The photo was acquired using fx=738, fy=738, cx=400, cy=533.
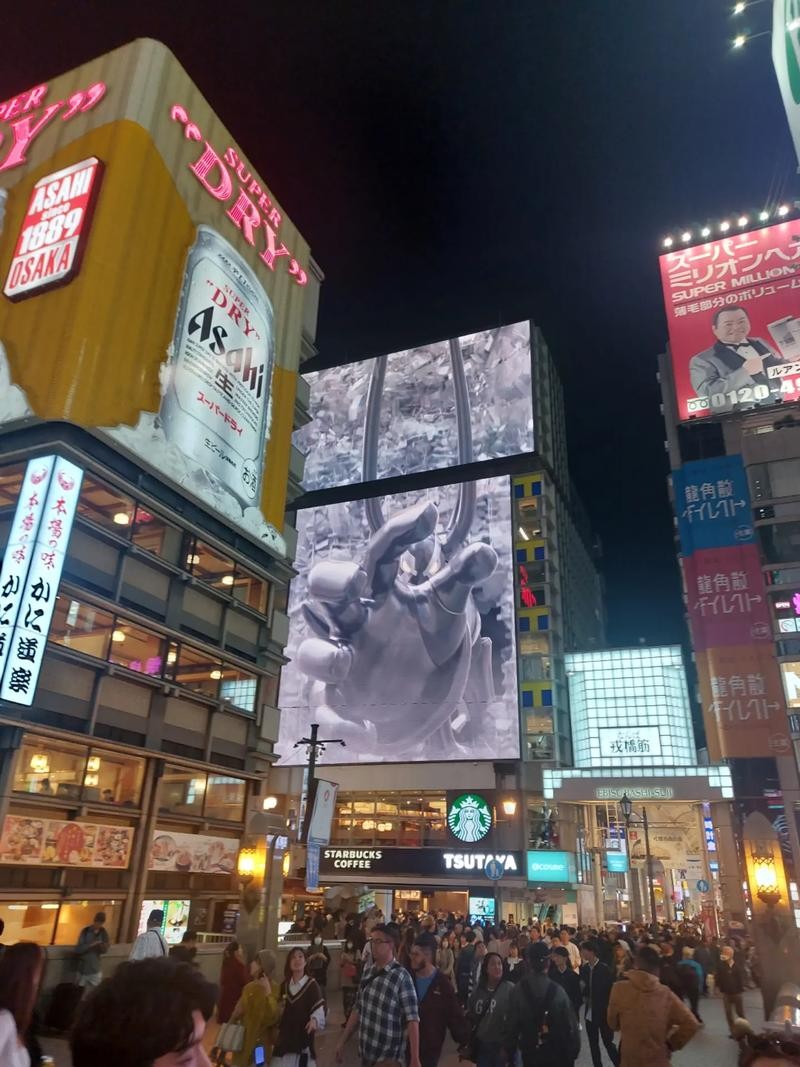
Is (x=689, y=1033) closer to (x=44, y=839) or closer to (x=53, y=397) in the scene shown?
(x=44, y=839)

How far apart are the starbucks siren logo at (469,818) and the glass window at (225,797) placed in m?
32.1

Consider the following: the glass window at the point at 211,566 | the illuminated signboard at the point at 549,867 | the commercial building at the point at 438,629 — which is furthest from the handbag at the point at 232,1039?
the illuminated signboard at the point at 549,867

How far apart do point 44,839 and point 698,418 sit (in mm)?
41877

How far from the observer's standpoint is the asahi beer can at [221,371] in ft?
83.7

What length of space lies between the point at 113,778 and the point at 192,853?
4.29 metres

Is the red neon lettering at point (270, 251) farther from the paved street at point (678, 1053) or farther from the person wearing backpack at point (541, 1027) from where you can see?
the person wearing backpack at point (541, 1027)

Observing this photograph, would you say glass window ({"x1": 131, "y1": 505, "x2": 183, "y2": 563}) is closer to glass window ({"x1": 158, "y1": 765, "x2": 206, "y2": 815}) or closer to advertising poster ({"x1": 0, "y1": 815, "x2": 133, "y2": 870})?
glass window ({"x1": 158, "y1": 765, "x2": 206, "y2": 815})

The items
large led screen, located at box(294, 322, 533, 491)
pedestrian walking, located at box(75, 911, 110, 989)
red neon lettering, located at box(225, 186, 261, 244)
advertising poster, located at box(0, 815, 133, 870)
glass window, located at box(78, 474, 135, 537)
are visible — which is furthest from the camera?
large led screen, located at box(294, 322, 533, 491)

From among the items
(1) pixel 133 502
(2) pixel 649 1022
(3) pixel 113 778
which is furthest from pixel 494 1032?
(1) pixel 133 502

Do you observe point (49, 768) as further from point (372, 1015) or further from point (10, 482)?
point (372, 1015)

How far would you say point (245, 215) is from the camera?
31359 millimetres

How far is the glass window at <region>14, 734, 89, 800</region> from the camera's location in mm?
19562

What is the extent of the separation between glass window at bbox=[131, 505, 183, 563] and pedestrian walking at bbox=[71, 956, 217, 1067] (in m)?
22.9

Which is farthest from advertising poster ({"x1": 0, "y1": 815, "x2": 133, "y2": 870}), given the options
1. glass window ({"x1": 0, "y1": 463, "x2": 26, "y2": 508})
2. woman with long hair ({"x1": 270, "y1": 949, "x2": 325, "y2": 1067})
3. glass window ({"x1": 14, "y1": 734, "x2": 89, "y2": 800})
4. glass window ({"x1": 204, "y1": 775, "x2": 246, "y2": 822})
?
woman with long hair ({"x1": 270, "y1": 949, "x2": 325, "y2": 1067})
